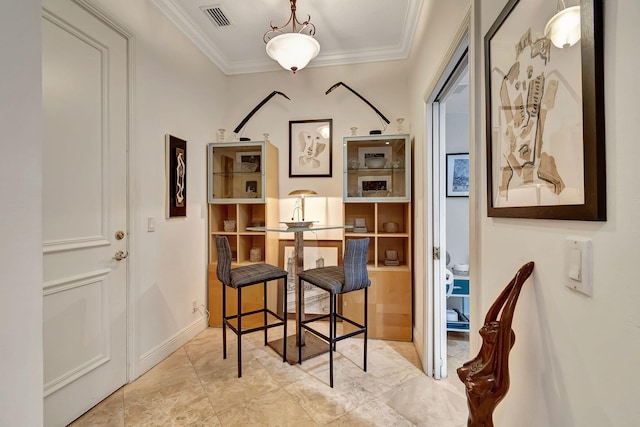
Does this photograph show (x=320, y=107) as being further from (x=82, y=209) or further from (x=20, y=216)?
(x=20, y=216)

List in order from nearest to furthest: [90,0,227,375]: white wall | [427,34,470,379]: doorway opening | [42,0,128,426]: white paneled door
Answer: [42,0,128,426]: white paneled door, [427,34,470,379]: doorway opening, [90,0,227,375]: white wall

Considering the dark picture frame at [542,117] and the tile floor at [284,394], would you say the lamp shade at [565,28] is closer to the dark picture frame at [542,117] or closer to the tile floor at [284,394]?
the dark picture frame at [542,117]

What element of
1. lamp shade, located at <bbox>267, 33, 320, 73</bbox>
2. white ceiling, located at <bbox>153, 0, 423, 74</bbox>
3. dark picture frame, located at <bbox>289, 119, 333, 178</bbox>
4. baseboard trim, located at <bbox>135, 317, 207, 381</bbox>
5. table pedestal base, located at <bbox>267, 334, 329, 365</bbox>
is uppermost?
white ceiling, located at <bbox>153, 0, 423, 74</bbox>

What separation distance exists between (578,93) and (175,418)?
234 centimetres

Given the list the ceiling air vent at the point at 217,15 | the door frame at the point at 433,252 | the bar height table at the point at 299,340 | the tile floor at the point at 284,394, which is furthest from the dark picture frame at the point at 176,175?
the door frame at the point at 433,252

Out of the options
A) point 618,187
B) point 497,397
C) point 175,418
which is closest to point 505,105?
point 618,187

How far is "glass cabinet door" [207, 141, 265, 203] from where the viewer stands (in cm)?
294

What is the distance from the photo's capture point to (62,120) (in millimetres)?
1602

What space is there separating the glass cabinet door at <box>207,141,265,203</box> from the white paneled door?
1044mm

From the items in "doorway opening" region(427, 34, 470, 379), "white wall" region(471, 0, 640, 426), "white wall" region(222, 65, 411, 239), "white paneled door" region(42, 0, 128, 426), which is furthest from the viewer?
"white wall" region(222, 65, 411, 239)

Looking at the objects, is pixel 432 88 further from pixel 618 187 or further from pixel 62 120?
pixel 62 120

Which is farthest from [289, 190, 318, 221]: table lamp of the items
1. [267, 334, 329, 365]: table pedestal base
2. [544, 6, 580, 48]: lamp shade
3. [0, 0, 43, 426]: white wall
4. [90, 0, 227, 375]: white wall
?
[544, 6, 580, 48]: lamp shade

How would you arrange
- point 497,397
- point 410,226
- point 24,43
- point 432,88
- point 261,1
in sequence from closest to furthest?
point 497,397 < point 24,43 < point 432,88 < point 261,1 < point 410,226

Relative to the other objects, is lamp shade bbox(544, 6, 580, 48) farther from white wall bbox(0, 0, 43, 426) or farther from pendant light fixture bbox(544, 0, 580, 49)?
white wall bbox(0, 0, 43, 426)
